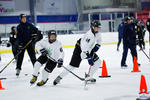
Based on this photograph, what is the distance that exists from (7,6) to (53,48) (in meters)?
21.9

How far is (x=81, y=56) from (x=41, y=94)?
116cm

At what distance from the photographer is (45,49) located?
18.9 feet

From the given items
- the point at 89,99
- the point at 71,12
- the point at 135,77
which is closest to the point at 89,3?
the point at 71,12

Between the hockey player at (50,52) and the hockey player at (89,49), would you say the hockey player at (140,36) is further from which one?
the hockey player at (50,52)

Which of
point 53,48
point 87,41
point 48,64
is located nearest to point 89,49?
point 87,41

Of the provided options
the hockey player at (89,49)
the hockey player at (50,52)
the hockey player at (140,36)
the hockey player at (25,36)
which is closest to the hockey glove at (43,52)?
the hockey player at (50,52)

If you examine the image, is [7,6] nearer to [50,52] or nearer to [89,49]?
[50,52]

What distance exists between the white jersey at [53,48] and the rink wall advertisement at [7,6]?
70.5 ft

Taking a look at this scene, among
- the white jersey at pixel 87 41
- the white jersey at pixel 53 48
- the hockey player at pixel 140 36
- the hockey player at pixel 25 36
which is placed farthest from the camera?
the hockey player at pixel 140 36

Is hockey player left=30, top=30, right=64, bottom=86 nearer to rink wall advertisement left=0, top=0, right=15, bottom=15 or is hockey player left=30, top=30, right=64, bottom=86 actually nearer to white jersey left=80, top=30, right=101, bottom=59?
white jersey left=80, top=30, right=101, bottom=59

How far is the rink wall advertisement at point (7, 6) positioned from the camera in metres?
26.6

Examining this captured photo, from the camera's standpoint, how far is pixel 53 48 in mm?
5754

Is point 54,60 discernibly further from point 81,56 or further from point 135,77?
point 135,77

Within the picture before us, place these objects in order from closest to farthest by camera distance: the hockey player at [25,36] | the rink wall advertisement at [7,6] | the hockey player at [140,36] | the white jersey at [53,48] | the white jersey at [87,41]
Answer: the white jersey at [87,41]
the white jersey at [53,48]
the hockey player at [25,36]
the hockey player at [140,36]
the rink wall advertisement at [7,6]
